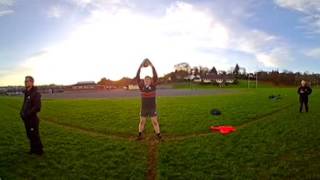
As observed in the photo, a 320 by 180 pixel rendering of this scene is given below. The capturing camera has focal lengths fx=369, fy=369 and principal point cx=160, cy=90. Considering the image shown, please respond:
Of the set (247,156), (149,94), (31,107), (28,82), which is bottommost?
(247,156)

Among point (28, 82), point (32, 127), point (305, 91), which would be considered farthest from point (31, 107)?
point (305, 91)

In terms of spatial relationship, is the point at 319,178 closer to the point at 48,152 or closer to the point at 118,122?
the point at 48,152

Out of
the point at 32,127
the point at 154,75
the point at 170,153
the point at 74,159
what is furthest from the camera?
the point at 154,75

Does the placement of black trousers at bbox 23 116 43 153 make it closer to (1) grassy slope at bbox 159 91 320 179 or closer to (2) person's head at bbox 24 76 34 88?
(2) person's head at bbox 24 76 34 88

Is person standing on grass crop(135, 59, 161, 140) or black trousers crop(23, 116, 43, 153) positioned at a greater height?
person standing on grass crop(135, 59, 161, 140)

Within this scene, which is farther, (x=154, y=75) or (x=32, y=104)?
(x=154, y=75)

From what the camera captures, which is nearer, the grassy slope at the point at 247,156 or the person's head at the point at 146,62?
the grassy slope at the point at 247,156

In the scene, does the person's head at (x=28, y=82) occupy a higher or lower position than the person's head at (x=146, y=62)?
lower

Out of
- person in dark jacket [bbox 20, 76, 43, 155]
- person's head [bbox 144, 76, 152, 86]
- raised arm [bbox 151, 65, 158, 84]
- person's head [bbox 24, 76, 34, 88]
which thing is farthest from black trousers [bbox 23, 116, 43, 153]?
raised arm [bbox 151, 65, 158, 84]

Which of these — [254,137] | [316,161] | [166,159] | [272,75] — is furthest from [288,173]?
[272,75]

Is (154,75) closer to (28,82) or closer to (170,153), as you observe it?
(170,153)

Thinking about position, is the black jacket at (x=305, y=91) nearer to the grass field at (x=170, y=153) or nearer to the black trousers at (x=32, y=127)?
the grass field at (x=170, y=153)

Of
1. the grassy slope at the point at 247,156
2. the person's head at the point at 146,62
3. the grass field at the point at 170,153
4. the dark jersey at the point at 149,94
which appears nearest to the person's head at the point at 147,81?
the dark jersey at the point at 149,94

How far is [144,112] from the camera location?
1691 centimetres
